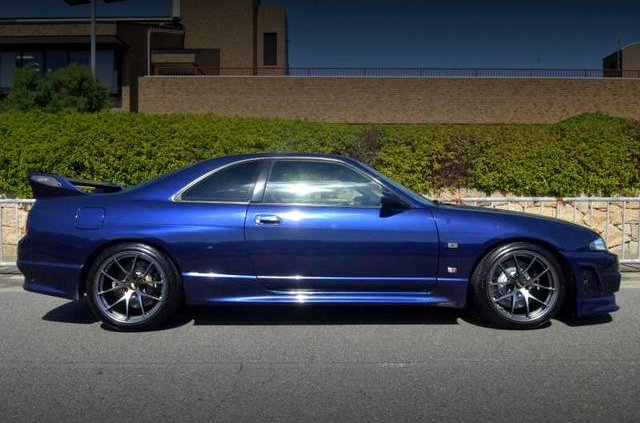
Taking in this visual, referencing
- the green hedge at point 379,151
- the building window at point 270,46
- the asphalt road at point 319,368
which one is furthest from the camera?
the building window at point 270,46

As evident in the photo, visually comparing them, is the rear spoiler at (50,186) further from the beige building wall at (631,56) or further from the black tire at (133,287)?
the beige building wall at (631,56)

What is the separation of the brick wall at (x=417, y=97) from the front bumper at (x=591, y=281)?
2282 centimetres

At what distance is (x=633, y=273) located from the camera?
312 inches

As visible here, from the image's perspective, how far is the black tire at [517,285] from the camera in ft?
17.1

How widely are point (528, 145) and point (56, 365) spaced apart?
7589 mm

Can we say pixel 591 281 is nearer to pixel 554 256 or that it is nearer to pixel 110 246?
pixel 554 256

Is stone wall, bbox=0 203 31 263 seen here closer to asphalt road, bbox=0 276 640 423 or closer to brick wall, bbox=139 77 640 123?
asphalt road, bbox=0 276 640 423

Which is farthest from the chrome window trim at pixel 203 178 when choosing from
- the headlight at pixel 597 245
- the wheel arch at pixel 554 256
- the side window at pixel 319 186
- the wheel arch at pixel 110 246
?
the headlight at pixel 597 245

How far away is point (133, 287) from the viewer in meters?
5.27

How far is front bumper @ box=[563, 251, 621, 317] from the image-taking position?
5.25m

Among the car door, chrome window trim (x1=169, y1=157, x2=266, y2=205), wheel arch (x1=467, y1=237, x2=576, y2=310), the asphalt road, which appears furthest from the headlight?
chrome window trim (x1=169, y1=157, x2=266, y2=205)

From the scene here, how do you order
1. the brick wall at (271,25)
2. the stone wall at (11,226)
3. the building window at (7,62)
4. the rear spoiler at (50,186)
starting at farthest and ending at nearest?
the brick wall at (271,25), the building window at (7,62), the stone wall at (11,226), the rear spoiler at (50,186)

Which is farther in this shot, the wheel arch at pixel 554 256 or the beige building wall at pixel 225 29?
the beige building wall at pixel 225 29

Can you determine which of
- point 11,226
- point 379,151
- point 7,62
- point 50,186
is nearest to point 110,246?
point 50,186
